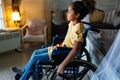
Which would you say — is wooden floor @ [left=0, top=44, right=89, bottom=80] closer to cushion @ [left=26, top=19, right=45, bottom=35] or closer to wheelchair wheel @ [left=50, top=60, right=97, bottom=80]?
cushion @ [left=26, top=19, right=45, bottom=35]

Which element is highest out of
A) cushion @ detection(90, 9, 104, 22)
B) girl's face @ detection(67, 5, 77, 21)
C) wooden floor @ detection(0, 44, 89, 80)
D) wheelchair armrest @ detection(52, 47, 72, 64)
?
girl's face @ detection(67, 5, 77, 21)

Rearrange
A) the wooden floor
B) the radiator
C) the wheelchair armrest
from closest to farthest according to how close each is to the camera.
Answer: the wheelchair armrest, the wooden floor, the radiator

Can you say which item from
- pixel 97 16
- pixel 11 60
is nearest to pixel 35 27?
pixel 11 60

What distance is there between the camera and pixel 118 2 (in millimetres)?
5004

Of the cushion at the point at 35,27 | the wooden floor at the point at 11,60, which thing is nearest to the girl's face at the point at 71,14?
the wooden floor at the point at 11,60

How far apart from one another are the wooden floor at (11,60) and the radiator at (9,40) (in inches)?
6.0

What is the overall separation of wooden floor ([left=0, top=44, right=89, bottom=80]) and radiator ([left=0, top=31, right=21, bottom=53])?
0.15 m

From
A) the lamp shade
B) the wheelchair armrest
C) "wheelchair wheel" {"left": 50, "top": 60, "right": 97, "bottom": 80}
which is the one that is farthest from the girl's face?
Result: the lamp shade

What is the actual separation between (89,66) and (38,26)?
2.78 m

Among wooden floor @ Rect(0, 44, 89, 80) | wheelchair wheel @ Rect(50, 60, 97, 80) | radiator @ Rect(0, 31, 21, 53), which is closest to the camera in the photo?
wheelchair wheel @ Rect(50, 60, 97, 80)

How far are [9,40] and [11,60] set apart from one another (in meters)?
0.46

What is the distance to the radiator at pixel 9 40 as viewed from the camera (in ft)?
11.8

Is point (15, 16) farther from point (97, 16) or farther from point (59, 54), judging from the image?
point (59, 54)

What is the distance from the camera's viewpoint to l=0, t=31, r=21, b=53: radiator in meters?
3.61
